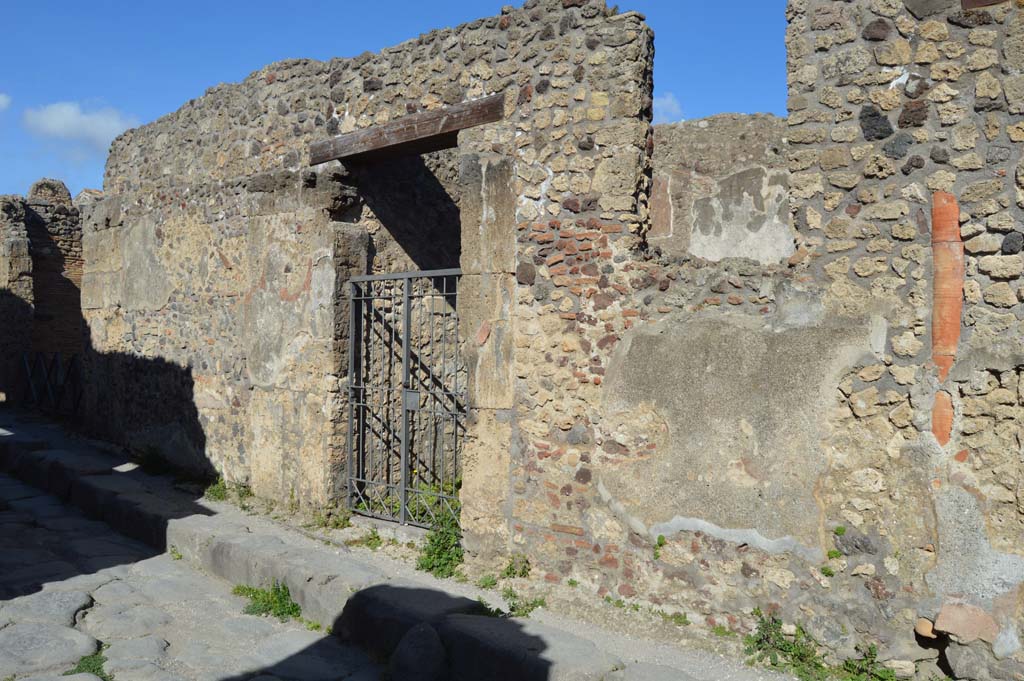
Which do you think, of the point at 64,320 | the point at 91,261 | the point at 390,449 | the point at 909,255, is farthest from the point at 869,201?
the point at 64,320

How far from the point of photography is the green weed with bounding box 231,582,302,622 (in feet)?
15.8

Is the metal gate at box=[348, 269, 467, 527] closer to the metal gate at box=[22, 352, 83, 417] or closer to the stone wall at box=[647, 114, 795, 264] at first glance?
the stone wall at box=[647, 114, 795, 264]

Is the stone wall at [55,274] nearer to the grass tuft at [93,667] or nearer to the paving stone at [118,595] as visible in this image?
the paving stone at [118,595]

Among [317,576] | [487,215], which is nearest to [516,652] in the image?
[317,576]

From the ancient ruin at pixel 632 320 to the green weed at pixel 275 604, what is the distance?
116 cm

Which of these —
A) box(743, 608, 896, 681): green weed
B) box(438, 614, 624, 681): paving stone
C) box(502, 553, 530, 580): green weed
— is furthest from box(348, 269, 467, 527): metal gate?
box(743, 608, 896, 681): green weed

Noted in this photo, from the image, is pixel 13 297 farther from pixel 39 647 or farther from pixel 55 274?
pixel 39 647

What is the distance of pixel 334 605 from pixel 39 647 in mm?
1471

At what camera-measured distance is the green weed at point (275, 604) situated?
480 cm

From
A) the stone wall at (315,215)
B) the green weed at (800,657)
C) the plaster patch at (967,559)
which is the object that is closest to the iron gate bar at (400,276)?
the stone wall at (315,215)

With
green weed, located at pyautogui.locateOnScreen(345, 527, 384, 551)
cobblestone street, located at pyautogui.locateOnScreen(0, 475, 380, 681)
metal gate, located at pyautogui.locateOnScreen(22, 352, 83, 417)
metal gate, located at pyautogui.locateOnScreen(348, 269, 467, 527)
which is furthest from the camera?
metal gate, located at pyautogui.locateOnScreen(22, 352, 83, 417)

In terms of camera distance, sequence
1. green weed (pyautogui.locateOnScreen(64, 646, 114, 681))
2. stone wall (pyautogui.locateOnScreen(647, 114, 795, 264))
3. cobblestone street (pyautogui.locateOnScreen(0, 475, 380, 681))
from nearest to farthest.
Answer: green weed (pyautogui.locateOnScreen(64, 646, 114, 681)) → cobblestone street (pyautogui.locateOnScreen(0, 475, 380, 681)) → stone wall (pyautogui.locateOnScreen(647, 114, 795, 264))

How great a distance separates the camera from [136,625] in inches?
180

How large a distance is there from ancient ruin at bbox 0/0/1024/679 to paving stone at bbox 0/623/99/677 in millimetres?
2265
